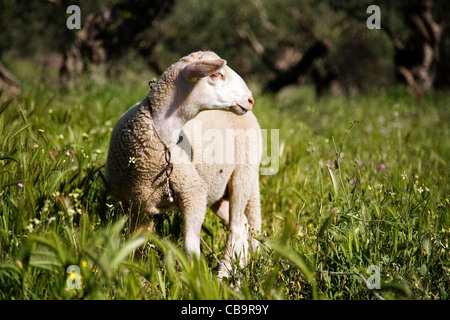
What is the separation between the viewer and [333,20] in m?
17.2

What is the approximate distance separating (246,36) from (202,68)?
1554 cm

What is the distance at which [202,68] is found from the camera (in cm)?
252

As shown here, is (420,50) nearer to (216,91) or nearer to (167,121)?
(216,91)

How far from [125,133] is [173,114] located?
32cm

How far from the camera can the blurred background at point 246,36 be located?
787cm

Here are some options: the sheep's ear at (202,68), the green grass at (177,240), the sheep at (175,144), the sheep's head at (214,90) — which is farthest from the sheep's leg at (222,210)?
the sheep's ear at (202,68)

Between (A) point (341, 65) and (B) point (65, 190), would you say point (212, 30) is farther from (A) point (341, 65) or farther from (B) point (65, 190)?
(B) point (65, 190)

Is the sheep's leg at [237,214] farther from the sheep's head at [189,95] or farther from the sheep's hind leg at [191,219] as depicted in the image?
the sheep's head at [189,95]

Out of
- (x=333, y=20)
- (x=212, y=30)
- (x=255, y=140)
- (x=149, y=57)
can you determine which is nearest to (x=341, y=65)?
(x=333, y=20)

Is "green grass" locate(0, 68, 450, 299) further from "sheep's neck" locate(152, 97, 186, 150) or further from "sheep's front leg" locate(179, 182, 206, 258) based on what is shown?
"sheep's neck" locate(152, 97, 186, 150)

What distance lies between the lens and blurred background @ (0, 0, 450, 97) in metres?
7.87

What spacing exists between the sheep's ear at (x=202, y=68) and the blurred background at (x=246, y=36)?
531 centimetres

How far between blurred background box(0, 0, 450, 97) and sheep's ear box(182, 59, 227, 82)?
5306 mm

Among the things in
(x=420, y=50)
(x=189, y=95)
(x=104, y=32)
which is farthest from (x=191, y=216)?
(x=420, y=50)
